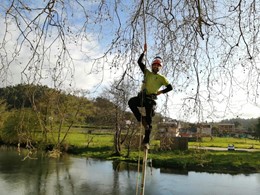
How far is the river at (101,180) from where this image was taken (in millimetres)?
10641

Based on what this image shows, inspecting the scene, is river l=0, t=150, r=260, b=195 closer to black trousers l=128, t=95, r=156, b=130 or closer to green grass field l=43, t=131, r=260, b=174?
green grass field l=43, t=131, r=260, b=174

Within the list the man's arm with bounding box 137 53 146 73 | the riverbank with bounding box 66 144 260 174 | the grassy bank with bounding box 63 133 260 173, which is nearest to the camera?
the man's arm with bounding box 137 53 146 73

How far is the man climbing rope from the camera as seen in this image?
2.61 metres

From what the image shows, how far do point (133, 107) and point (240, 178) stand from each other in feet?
42.7

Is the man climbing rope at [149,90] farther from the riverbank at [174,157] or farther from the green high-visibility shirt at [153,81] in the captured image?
the riverbank at [174,157]

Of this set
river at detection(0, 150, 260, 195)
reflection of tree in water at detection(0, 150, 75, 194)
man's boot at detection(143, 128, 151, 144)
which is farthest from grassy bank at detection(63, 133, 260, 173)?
man's boot at detection(143, 128, 151, 144)

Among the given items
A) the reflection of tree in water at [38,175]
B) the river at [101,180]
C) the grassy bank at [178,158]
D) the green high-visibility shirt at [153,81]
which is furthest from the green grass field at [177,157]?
the green high-visibility shirt at [153,81]

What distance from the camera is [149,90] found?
266 centimetres

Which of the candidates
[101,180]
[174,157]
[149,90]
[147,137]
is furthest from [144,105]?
[174,157]

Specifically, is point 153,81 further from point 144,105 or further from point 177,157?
point 177,157

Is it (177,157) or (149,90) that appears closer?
(149,90)

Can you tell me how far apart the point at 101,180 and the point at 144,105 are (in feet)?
32.9

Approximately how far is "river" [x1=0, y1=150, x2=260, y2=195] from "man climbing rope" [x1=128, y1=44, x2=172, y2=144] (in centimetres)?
676

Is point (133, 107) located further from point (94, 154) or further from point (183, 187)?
point (94, 154)
